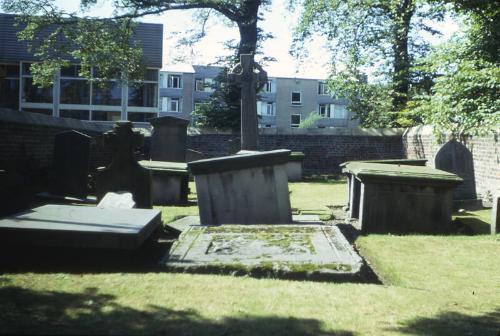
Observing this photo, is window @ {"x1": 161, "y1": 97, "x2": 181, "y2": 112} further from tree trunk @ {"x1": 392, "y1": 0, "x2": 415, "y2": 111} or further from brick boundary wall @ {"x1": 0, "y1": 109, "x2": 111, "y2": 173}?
brick boundary wall @ {"x1": 0, "y1": 109, "x2": 111, "y2": 173}

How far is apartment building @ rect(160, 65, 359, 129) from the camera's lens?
56.9 meters

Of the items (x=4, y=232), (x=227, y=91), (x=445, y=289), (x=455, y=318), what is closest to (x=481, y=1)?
(x=445, y=289)

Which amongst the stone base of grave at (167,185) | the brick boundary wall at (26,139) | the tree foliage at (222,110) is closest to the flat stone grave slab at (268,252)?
the stone base of grave at (167,185)

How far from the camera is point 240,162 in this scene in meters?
7.11

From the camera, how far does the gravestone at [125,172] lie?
7691 millimetres

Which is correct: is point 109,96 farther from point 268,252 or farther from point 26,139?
point 268,252

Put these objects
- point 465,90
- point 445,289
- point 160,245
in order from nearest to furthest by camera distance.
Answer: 1. point 445,289
2. point 160,245
3. point 465,90

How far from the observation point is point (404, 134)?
67.8ft

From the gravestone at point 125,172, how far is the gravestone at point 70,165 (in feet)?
5.33

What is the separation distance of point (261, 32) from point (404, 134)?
33.6 ft

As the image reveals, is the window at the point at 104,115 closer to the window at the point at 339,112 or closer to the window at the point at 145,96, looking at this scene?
the window at the point at 145,96

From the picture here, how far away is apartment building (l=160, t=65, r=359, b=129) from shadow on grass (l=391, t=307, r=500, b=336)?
177 feet

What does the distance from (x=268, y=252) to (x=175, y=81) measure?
5422 cm

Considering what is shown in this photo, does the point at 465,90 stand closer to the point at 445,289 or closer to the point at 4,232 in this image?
the point at 445,289
